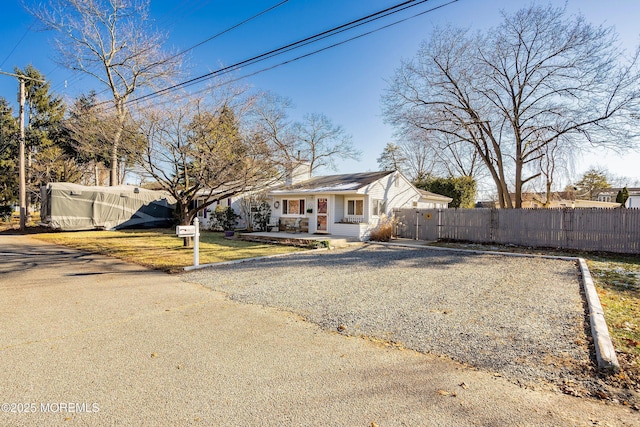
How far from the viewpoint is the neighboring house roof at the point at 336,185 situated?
52.3 ft

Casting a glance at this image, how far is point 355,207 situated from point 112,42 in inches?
736

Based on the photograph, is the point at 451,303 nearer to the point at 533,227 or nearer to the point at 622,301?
the point at 622,301

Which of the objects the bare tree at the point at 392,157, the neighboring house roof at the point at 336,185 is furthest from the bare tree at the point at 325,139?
the neighboring house roof at the point at 336,185

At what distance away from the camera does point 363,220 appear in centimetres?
1603

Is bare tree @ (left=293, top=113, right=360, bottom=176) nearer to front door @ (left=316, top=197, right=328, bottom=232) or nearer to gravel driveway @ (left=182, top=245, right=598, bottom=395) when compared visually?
front door @ (left=316, top=197, right=328, bottom=232)

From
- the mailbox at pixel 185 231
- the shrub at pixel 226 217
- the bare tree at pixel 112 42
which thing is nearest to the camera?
the mailbox at pixel 185 231

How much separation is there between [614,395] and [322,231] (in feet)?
46.3

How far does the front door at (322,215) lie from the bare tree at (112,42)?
10.6 metres

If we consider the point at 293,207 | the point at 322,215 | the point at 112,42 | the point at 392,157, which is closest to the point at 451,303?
the point at 322,215

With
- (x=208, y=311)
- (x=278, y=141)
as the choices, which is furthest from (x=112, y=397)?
(x=278, y=141)

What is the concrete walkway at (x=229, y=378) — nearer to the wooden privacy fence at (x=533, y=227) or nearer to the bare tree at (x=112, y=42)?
the wooden privacy fence at (x=533, y=227)

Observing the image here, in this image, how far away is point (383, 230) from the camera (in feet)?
52.4

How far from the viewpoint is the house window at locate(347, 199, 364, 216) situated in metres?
16.4

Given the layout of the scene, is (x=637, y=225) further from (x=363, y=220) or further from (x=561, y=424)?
(x=561, y=424)
